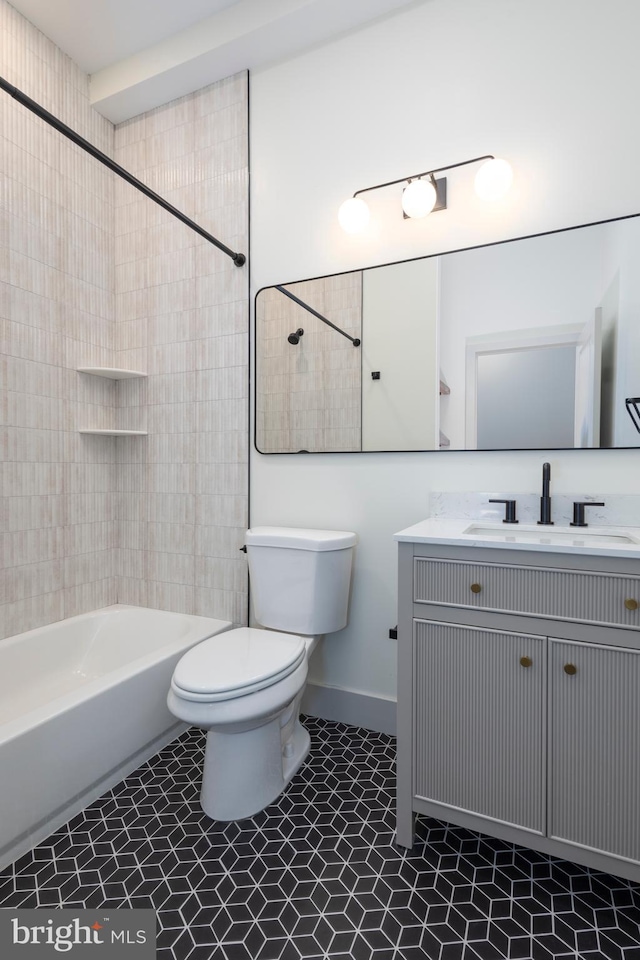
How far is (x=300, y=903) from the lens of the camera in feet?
3.95

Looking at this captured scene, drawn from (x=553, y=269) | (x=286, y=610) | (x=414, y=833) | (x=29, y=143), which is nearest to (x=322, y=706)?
(x=286, y=610)

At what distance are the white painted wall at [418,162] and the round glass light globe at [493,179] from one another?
59mm

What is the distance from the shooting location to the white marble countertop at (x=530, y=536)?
1.17 m

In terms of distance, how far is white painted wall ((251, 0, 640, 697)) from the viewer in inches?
62.2

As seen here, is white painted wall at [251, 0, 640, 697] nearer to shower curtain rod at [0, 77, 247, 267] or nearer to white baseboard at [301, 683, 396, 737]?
white baseboard at [301, 683, 396, 737]

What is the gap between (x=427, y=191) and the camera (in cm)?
176

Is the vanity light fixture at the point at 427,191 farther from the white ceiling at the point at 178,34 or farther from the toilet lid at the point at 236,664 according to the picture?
the toilet lid at the point at 236,664

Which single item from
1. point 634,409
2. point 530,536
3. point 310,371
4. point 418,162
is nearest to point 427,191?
point 418,162

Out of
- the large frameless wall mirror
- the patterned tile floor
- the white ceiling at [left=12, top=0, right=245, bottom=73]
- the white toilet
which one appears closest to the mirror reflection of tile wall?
the large frameless wall mirror

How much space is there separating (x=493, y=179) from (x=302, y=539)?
54.9 inches

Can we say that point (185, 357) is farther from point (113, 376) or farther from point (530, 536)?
point (530, 536)

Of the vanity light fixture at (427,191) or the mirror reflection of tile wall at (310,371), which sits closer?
the vanity light fixture at (427,191)

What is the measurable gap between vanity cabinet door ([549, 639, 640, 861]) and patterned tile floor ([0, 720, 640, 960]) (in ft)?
0.58
